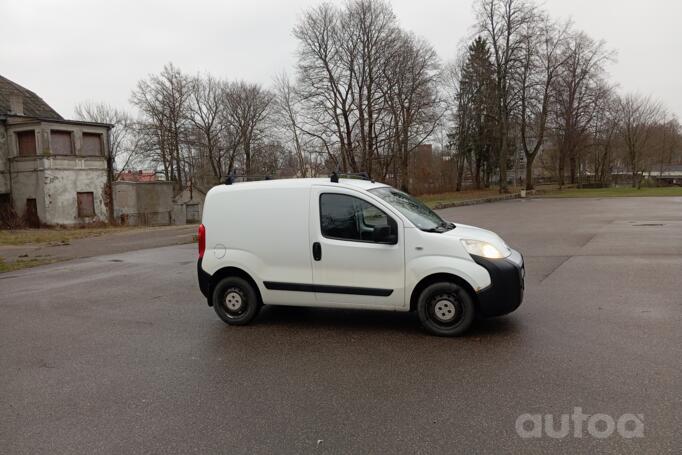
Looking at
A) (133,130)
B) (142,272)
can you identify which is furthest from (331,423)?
(133,130)

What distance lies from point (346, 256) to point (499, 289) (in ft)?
5.86

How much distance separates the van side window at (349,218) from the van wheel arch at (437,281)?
0.76m

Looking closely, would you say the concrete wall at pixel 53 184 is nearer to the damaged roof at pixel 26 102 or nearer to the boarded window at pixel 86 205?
the boarded window at pixel 86 205

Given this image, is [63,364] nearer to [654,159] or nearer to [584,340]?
[584,340]

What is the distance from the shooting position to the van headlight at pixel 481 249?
5.70 metres

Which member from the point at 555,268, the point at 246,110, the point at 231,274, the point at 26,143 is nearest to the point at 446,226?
the point at 231,274

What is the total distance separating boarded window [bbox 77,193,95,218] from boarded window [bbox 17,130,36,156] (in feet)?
13.3

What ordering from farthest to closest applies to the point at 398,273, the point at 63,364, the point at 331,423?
the point at 398,273 < the point at 63,364 < the point at 331,423

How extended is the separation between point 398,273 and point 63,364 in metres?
3.79

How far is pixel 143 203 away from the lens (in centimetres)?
4097

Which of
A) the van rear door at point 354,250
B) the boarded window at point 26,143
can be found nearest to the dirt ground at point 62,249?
the van rear door at point 354,250

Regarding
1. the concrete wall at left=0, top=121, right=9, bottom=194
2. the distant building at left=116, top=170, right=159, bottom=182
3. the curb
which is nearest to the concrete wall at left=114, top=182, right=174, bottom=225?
the concrete wall at left=0, top=121, right=9, bottom=194

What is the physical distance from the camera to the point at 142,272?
11.6 metres

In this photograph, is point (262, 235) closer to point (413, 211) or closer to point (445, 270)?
point (413, 211)
